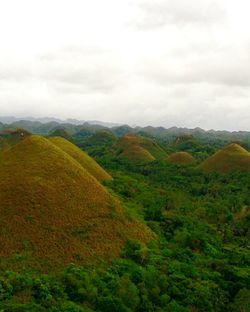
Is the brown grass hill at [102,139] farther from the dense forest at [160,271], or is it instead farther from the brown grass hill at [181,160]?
the dense forest at [160,271]

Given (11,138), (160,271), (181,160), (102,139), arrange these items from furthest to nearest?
1. (102,139)
2. (11,138)
3. (181,160)
4. (160,271)

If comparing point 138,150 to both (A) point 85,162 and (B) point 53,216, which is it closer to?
(A) point 85,162

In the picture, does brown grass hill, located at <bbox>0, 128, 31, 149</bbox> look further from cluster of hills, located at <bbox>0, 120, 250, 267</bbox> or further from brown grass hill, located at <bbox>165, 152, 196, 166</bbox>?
cluster of hills, located at <bbox>0, 120, 250, 267</bbox>

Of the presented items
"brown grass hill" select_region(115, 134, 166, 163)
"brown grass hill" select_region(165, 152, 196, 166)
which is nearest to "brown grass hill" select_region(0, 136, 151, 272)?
"brown grass hill" select_region(165, 152, 196, 166)

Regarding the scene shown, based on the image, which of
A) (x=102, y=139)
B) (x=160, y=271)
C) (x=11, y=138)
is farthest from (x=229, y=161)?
(x=102, y=139)

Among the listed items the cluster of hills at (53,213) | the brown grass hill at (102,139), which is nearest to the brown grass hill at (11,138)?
the brown grass hill at (102,139)

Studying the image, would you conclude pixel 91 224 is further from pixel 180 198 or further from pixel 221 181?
pixel 221 181
